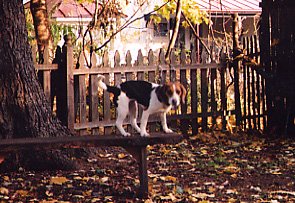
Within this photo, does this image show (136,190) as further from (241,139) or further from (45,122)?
(241,139)

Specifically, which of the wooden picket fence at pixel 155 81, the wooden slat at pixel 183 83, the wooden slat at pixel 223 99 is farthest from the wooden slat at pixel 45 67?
the wooden slat at pixel 223 99

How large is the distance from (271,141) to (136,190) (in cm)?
402

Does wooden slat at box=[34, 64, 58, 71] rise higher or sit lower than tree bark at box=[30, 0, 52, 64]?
lower

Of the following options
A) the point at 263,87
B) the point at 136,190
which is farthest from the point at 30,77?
the point at 263,87

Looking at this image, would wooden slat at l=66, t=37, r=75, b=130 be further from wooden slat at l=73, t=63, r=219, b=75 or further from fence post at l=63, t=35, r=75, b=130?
wooden slat at l=73, t=63, r=219, b=75

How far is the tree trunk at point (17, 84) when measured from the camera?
21.8 ft

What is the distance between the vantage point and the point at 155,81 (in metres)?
9.77

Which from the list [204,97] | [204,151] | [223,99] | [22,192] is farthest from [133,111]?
[223,99]

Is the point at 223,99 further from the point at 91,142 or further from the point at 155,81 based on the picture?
the point at 91,142

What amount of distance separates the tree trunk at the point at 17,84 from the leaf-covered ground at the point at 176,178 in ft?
1.68

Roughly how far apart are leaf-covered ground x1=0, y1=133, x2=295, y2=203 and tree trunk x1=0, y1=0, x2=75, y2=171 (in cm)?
51

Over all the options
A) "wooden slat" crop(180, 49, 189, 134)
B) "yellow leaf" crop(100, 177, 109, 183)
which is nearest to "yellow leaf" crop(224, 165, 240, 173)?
"yellow leaf" crop(100, 177, 109, 183)

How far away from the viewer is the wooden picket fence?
8.67 m

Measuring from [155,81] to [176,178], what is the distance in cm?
349
